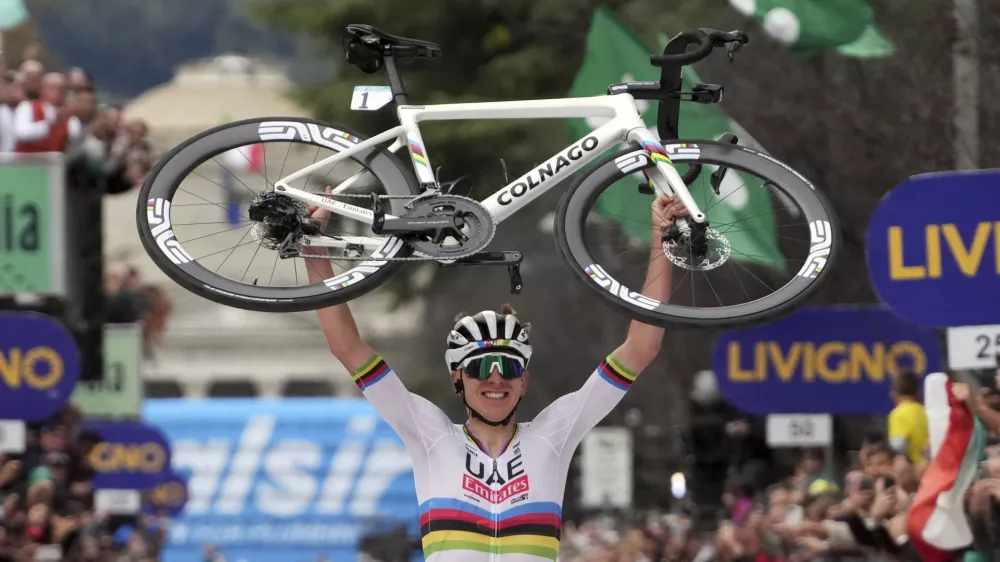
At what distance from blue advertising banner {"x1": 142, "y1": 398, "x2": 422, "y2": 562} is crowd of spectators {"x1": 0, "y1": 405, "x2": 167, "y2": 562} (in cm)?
1226

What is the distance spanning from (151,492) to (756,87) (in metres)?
8.48

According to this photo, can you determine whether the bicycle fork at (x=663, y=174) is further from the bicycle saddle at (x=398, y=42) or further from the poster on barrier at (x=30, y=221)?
the poster on barrier at (x=30, y=221)

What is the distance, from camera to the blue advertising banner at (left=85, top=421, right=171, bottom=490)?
19.2 m

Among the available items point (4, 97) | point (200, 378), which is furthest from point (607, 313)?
point (200, 378)

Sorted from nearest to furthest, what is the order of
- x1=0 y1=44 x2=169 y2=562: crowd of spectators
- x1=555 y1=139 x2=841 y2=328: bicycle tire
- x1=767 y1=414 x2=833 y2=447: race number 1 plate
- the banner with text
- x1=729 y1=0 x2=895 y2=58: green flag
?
x1=555 y1=139 x2=841 y2=328: bicycle tire < x1=767 y1=414 x2=833 y2=447: race number 1 plate < x1=729 y1=0 x2=895 y2=58: green flag < x1=0 y1=44 x2=169 y2=562: crowd of spectators < the banner with text

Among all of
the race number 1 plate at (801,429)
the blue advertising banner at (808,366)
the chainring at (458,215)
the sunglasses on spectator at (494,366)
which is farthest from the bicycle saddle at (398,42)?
the race number 1 plate at (801,429)

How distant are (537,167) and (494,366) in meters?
0.72

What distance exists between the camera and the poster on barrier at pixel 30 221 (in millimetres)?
16234

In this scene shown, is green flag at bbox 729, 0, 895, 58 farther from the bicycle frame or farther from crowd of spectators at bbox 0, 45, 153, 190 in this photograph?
the bicycle frame

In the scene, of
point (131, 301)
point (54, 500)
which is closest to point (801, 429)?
point (54, 500)

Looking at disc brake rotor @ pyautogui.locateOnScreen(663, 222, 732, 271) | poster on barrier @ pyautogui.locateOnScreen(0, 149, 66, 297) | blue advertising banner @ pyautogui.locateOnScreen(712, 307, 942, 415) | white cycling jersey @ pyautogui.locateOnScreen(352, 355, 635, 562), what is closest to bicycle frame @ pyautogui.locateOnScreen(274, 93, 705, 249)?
disc brake rotor @ pyautogui.locateOnScreen(663, 222, 732, 271)

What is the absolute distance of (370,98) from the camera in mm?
6578

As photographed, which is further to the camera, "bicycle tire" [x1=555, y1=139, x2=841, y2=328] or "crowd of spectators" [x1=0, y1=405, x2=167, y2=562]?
"crowd of spectators" [x1=0, y1=405, x2=167, y2=562]

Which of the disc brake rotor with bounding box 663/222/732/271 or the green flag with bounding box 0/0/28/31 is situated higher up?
the green flag with bounding box 0/0/28/31
